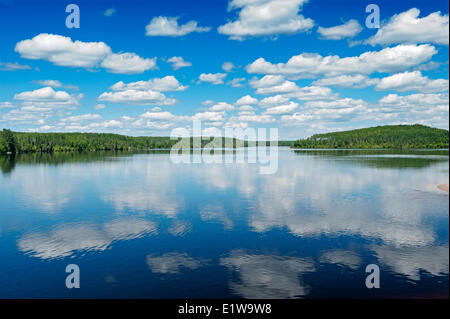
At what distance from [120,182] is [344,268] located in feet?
131

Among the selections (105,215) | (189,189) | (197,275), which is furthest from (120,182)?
(197,275)

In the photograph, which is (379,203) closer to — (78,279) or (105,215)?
(105,215)

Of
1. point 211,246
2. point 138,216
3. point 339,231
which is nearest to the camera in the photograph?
point 211,246

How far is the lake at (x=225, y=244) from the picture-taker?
15.5 m

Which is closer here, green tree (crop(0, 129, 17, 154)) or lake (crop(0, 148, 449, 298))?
lake (crop(0, 148, 449, 298))

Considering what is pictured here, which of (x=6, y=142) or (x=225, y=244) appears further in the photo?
(x=6, y=142)

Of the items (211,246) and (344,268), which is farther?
(211,246)

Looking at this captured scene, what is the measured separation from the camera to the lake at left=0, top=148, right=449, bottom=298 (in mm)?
15539

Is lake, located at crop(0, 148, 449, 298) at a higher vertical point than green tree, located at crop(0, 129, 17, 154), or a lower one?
lower

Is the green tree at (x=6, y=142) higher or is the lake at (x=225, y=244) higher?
the green tree at (x=6, y=142)

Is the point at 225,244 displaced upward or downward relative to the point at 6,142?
downward

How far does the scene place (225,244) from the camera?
21453mm

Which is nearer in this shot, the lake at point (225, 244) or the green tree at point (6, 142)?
the lake at point (225, 244)
